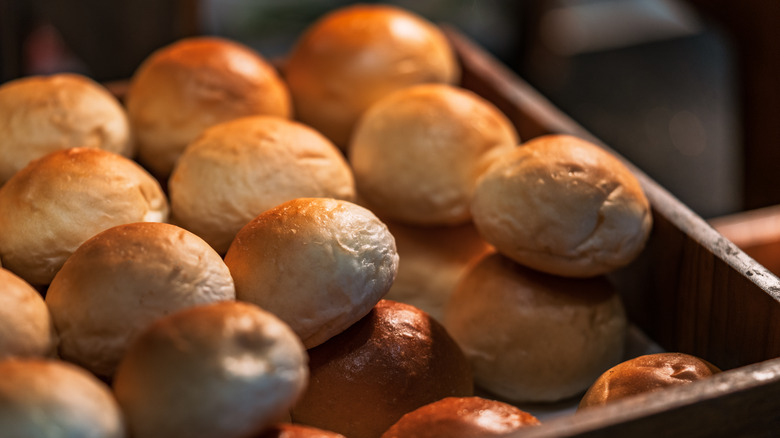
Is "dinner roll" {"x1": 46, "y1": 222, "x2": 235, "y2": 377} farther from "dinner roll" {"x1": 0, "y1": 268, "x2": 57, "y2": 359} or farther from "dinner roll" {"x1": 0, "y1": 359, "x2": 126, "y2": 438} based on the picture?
"dinner roll" {"x1": 0, "y1": 359, "x2": 126, "y2": 438}

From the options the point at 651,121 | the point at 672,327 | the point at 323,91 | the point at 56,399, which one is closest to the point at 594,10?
the point at 651,121

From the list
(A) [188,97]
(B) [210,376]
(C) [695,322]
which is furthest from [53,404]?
(C) [695,322]

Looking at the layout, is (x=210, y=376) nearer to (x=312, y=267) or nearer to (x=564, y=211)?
(x=312, y=267)

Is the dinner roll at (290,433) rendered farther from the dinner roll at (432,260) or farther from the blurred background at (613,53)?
the blurred background at (613,53)

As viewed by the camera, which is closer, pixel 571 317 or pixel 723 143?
pixel 571 317

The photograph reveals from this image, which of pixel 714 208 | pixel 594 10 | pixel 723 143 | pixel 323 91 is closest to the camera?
pixel 323 91

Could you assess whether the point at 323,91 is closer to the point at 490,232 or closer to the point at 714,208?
the point at 490,232
